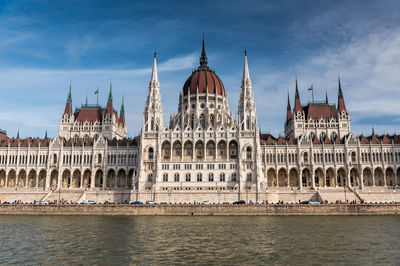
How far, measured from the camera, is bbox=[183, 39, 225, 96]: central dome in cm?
11114

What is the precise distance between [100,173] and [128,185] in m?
8.96

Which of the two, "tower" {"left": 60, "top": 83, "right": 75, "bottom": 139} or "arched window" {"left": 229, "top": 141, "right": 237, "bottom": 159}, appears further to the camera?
"tower" {"left": 60, "top": 83, "right": 75, "bottom": 139}

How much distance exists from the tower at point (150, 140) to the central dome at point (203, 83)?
12.8 metres

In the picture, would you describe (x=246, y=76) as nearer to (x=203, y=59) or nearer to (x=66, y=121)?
(x=203, y=59)

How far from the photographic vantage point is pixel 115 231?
48.2m

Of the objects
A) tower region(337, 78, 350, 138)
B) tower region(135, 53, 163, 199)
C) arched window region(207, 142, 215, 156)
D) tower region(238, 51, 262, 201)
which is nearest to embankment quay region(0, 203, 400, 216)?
tower region(238, 51, 262, 201)

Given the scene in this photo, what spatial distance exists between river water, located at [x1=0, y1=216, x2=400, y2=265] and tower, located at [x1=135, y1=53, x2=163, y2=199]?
1447 inches

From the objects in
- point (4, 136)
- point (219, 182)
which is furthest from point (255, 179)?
point (4, 136)

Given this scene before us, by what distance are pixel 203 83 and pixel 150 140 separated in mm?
28021

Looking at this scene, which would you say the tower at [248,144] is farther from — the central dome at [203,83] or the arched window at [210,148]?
the central dome at [203,83]

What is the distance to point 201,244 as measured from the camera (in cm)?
3859

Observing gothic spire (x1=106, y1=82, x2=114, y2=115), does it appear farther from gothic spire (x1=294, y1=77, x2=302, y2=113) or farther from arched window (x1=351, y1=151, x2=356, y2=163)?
arched window (x1=351, y1=151, x2=356, y2=163)

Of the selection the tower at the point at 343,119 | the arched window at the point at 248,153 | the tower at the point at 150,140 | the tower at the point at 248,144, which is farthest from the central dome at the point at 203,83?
the tower at the point at 343,119

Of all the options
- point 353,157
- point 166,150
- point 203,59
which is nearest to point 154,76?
point 166,150
